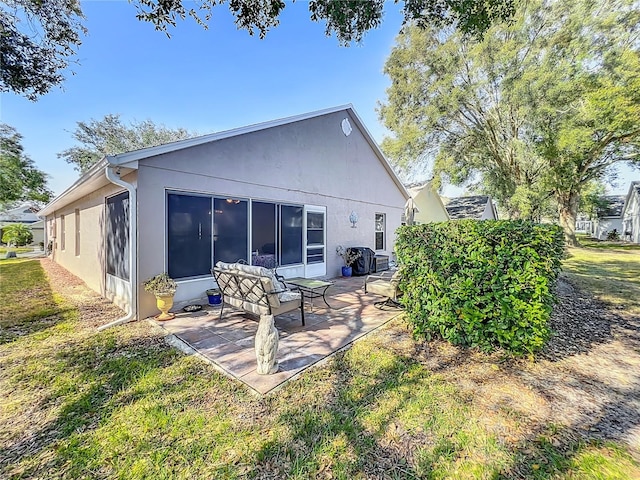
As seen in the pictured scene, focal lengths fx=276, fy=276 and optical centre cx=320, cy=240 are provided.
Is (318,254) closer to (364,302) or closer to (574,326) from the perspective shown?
(364,302)

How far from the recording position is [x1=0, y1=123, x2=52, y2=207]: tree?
1609 centimetres

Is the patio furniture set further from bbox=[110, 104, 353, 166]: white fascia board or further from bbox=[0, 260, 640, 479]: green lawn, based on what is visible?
bbox=[110, 104, 353, 166]: white fascia board

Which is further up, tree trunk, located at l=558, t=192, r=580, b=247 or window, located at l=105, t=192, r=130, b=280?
tree trunk, located at l=558, t=192, r=580, b=247

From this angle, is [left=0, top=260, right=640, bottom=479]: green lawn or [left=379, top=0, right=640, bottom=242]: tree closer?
[left=0, top=260, right=640, bottom=479]: green lawn

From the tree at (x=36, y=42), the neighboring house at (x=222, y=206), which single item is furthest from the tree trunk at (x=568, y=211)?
the tree at (x=36, y=42)

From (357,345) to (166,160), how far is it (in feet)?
16.7

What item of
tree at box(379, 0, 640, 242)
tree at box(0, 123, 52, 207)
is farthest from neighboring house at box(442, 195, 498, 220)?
tree at box(0, 123, 52, 207)

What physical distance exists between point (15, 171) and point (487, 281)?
2480 centimetres

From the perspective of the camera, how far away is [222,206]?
258 inches

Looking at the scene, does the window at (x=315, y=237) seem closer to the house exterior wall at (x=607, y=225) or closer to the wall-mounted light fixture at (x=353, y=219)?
the wall-mounted light fixture at (x=353, y=219)

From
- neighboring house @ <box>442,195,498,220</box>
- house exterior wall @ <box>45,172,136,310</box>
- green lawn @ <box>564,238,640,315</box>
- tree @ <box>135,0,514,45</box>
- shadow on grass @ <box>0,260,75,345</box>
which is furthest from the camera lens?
neighboring house @ <box>442,195,498,220</box>

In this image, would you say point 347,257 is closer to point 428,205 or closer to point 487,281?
point 487,281

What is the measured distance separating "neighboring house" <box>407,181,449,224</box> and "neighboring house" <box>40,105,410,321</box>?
597 centimetres

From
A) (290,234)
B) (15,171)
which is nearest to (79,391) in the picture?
(290,234)
